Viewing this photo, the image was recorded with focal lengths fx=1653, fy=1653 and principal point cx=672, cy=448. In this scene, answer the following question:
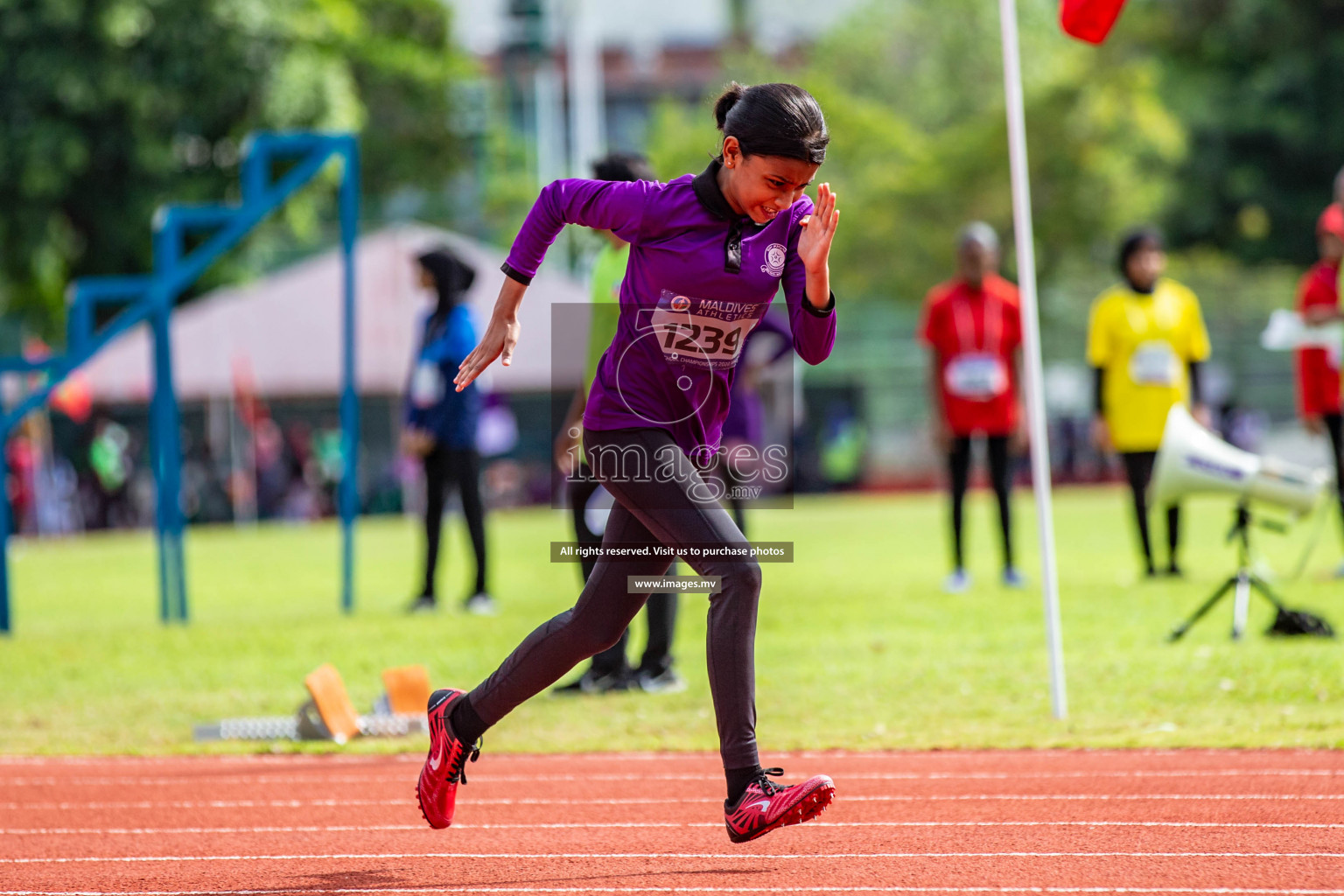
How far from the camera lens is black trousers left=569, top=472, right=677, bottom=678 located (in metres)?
7.57

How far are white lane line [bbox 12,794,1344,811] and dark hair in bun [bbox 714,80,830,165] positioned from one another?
2.18 meters

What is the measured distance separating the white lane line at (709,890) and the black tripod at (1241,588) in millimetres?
4472

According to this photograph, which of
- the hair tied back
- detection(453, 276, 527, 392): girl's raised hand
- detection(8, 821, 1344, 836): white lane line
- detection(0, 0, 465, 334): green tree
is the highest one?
detection(0, 0, 465, 334): green tree

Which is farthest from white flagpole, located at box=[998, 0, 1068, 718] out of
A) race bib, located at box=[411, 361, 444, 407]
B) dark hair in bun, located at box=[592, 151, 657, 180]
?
race bib, located at box=[411, 361, 444, 407]

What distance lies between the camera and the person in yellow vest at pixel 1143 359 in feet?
37.3

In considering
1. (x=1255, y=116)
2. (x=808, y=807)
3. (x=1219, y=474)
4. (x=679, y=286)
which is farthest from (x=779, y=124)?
(x=1255, y=116)

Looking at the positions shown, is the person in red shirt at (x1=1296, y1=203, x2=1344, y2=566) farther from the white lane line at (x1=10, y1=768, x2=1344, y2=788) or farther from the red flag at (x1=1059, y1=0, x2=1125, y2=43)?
the white lane line at (x1=10, y1=768, x2=1344, y2=788)

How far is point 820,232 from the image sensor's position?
424 centimetres

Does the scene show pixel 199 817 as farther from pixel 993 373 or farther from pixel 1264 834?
pixel 993 373

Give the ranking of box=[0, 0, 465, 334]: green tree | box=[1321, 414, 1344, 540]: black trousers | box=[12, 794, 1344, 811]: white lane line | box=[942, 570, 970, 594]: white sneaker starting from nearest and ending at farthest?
box=[12, 794, 1344, 811]: white lane line < box=[942, 570, 970, 594]: white sneaker < box=[1321, 414, 1344, 540]: black trousers < box=[0, 0, 465, 334]: green tree

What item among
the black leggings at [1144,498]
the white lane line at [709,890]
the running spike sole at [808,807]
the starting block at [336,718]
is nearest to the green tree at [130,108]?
the black leggings at [1144,498]

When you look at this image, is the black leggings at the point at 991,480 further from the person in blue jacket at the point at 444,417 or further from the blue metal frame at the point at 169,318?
the blue metal frame at the point at 169,318

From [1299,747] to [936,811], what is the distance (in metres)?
1.71

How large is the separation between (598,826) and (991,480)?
719 centimetres
